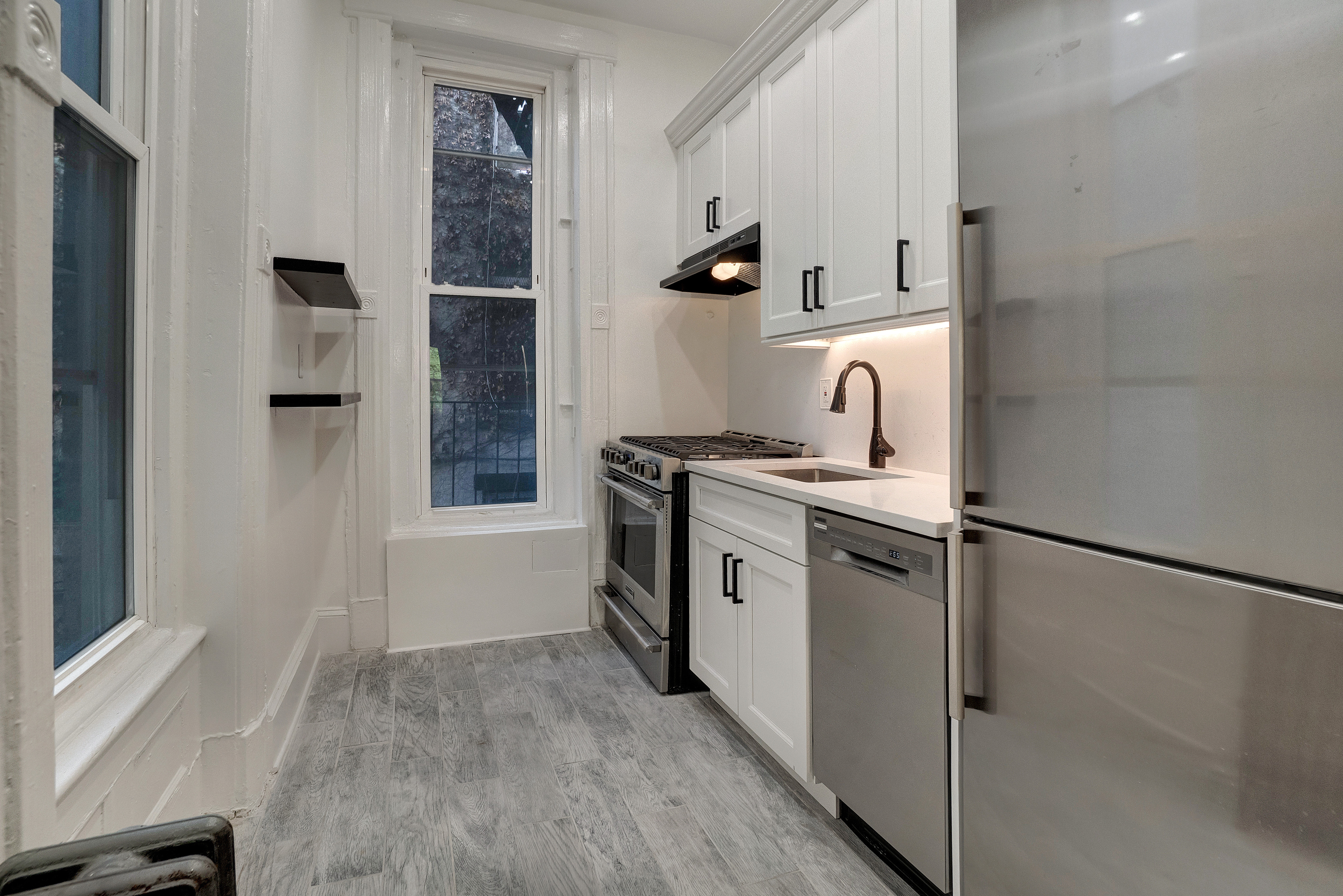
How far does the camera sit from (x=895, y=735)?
145 cm

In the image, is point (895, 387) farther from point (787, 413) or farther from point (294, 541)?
point (294, 541)

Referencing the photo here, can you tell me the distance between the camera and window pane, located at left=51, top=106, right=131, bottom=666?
47.2 inches

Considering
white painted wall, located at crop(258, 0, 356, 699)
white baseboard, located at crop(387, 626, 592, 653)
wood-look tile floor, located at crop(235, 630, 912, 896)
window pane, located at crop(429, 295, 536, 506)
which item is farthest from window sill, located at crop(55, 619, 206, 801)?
window pane, located at crop(429, 295, 536, 506)

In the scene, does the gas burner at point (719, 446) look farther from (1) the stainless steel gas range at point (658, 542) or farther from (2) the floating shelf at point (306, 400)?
(2) the floating shelf at point (306, 400)

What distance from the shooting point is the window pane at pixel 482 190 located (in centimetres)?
317

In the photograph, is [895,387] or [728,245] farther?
[728,245]

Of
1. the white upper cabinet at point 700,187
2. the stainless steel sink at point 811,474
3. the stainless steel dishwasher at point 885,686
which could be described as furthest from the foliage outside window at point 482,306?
the stainless steel dishwasher at point 885,686

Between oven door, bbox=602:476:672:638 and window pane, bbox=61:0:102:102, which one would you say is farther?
oven door, bbox=602:476:672:638

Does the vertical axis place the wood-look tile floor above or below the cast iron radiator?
below

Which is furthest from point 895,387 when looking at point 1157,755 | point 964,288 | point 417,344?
point 417,344

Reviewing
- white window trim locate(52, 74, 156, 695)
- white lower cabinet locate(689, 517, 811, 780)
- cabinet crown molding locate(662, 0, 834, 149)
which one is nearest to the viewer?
white window trim locate(52, 74, 156, 695)

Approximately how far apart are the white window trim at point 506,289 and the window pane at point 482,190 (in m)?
0.03

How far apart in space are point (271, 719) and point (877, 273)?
2.17m

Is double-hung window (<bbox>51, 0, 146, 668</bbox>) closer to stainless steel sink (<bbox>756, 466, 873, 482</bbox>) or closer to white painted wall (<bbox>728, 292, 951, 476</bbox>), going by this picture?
stainless steel sink (<bbox>756, 466, 873, 482</bbox>)
